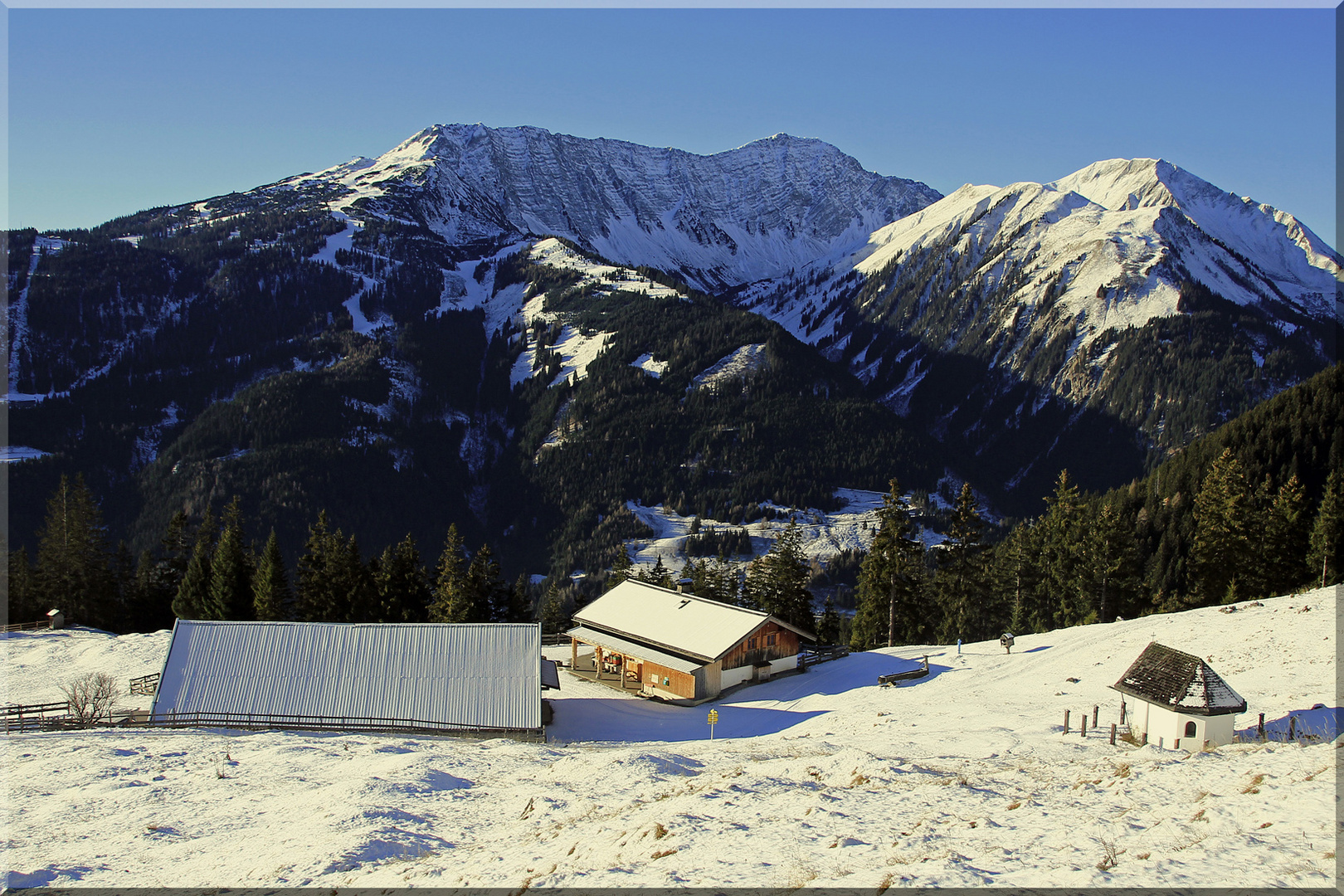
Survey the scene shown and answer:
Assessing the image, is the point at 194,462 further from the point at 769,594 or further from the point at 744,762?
the point at 744,762

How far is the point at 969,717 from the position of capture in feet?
111

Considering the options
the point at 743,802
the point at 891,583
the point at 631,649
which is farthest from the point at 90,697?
the point at 891,583

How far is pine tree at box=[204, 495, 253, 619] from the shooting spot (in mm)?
62438

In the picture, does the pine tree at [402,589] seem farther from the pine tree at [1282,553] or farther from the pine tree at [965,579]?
the pine tree at [1282,553]

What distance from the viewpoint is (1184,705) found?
2588cm

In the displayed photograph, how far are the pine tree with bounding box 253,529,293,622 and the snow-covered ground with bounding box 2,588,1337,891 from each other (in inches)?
1088

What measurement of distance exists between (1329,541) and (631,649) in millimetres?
45703

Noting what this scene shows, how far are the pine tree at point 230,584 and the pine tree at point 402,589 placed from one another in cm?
975

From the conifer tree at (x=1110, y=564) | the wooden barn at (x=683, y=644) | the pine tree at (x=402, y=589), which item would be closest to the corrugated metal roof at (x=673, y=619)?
the wooden barn at (x=683, y=644)

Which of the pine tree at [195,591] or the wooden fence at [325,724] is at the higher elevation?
the pine tree at [195,591]

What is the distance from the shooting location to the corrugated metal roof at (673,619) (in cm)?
4941

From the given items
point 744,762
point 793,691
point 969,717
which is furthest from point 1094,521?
point 744,762

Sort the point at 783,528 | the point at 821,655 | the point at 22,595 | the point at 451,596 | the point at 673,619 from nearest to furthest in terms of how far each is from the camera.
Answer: the point at 673,619 → the point at 821,655 → the point at 451,596 → the point at 22,595 → the point at 783,528

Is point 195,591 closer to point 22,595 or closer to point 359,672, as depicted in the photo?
point 22,595
